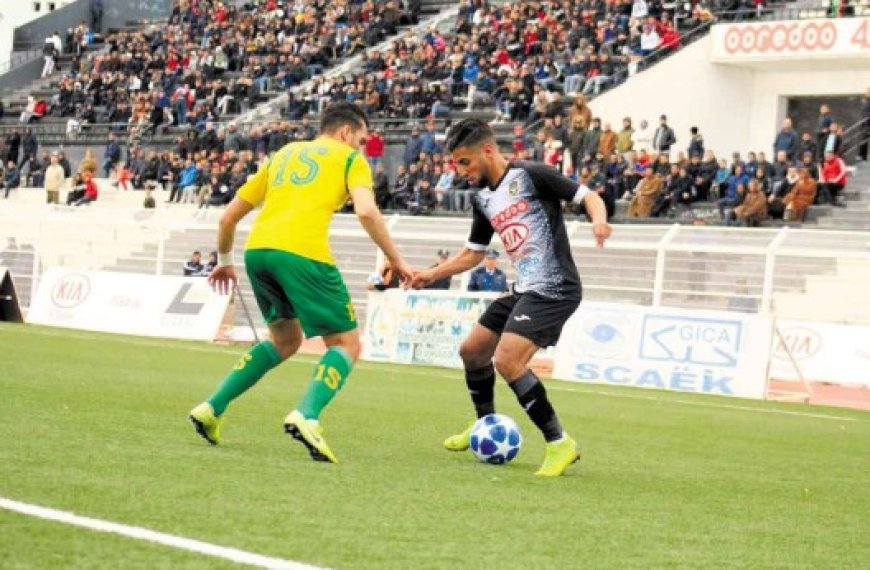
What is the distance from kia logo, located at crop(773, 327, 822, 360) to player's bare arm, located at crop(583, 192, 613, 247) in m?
14.3

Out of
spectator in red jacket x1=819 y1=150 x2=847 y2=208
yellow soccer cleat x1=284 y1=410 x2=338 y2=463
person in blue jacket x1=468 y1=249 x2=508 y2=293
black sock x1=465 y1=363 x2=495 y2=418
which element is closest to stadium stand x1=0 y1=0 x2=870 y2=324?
spectator in red jacket x1=819 y1=150 x2=847 y2=208

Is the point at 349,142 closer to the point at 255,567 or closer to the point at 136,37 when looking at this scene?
the point at 255,567

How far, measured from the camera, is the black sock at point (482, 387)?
1030 centimetres

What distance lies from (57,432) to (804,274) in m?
17.0

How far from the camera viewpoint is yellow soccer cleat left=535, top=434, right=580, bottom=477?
9391 mm

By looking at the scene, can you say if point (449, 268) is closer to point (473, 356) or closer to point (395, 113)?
point (473, 356)

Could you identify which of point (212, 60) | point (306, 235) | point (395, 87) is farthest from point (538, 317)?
point (212, 60)

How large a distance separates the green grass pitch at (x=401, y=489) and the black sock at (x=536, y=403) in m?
0.27

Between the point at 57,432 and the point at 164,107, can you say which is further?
the point at 164,107

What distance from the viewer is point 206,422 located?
31.1 feet

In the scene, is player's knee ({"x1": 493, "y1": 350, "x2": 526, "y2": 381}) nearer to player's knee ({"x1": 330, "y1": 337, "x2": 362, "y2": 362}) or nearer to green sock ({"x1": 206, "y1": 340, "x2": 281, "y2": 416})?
player's knee ({"x1": 330, "y1": 337, "x2": 362, "y2": 362})

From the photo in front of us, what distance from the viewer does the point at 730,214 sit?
29422 millimetres

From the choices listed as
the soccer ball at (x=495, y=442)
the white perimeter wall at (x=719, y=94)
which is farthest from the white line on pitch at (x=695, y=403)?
the white perimeter wall at (x=719, y=94)

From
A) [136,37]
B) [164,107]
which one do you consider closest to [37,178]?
[164,107]
